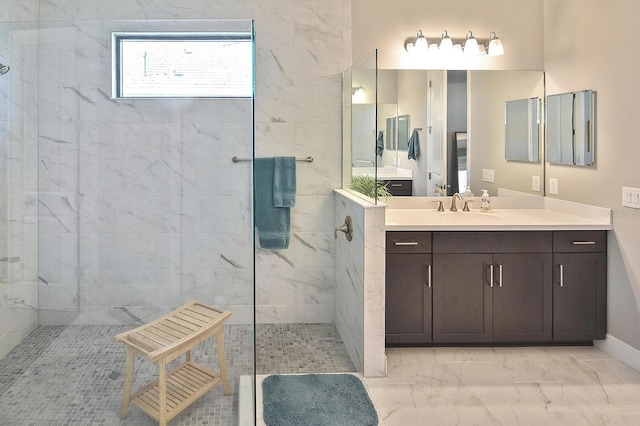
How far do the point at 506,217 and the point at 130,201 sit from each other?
248 cm

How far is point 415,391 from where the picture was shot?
305 cm

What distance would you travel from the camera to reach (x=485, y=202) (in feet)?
13.7

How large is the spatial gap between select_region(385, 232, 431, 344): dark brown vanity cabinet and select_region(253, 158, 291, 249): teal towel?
884 millimetres

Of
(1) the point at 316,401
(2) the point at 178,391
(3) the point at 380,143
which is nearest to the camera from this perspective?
(2) the point at 178,391

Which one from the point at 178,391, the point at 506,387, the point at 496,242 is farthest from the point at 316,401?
the point at 496,242

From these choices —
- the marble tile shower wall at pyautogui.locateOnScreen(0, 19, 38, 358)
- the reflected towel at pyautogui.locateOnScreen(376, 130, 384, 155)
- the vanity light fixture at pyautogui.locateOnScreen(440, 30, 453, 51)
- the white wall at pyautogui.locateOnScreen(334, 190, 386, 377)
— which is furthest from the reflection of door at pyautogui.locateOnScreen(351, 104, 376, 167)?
the marble tile shower wall at pyautogui.locateOnScreen(0, 19, 38, 358)

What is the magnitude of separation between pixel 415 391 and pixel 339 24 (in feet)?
8.34

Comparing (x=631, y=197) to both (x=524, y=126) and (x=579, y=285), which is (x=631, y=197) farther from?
(x=524, y=126)

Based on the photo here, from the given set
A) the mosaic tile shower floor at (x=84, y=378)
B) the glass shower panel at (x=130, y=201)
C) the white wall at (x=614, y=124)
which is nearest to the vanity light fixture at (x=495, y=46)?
the white wall at (x=614, y=124)

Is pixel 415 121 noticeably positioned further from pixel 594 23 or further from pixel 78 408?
pixel 78 408

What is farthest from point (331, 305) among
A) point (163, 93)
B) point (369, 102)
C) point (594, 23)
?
point (594, 23)

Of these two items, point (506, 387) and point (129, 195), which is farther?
point (506, 387)

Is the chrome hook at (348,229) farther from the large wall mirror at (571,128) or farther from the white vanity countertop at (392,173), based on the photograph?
the large wall mirror at (571,128)

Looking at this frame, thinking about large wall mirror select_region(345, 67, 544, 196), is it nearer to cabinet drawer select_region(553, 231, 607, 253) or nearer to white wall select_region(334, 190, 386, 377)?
cabinet drawer select_region(553, 231, 607, 253)
